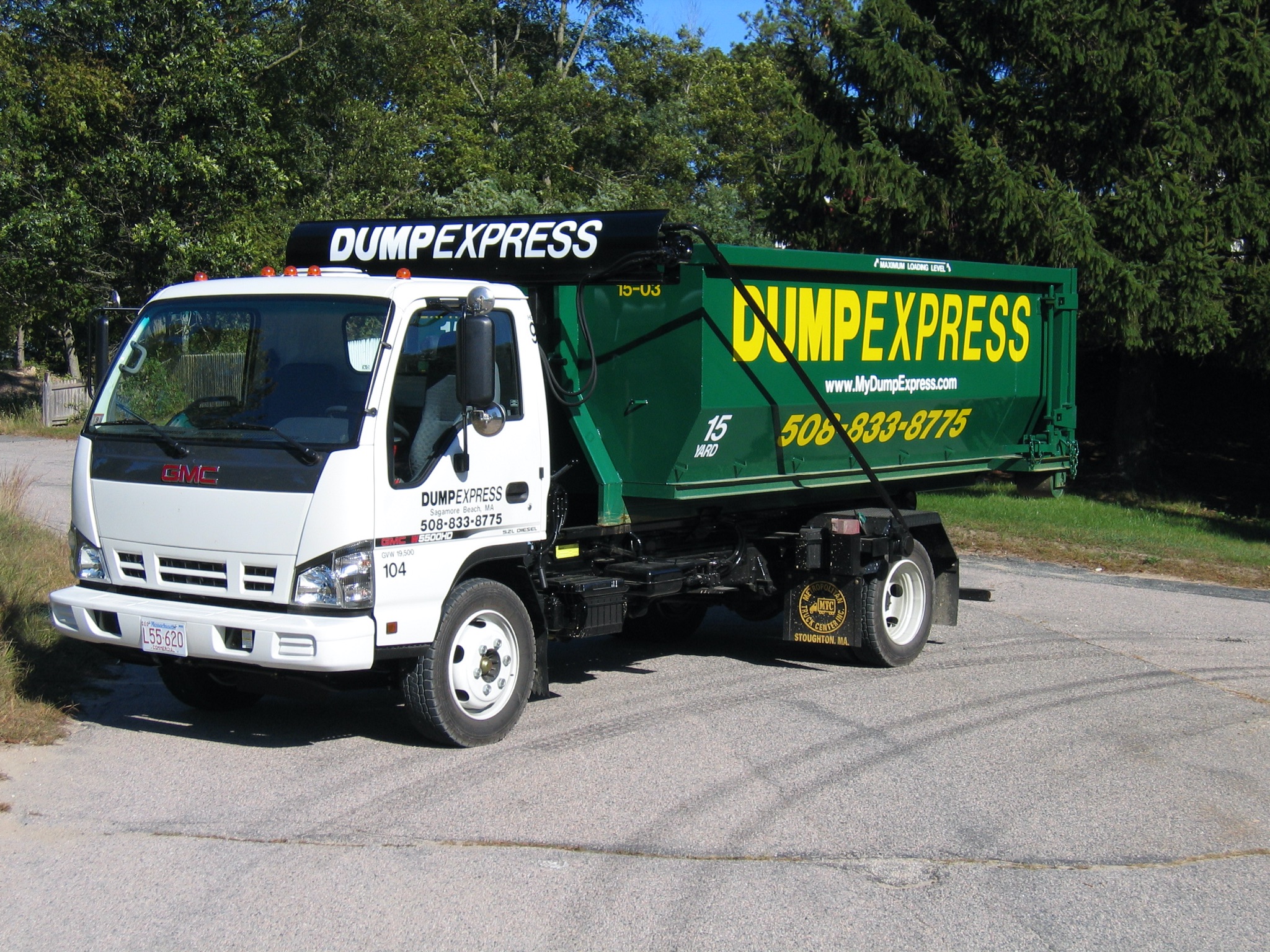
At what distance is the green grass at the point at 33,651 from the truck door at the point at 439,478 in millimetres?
2188

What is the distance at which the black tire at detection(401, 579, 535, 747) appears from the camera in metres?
6.70

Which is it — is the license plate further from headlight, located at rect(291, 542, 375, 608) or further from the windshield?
the windshield

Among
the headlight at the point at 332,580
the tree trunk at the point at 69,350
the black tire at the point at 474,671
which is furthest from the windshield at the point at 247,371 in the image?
the tree trunk at the point at 69,350

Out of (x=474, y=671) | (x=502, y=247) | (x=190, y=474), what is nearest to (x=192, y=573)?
(x=190, y=474)

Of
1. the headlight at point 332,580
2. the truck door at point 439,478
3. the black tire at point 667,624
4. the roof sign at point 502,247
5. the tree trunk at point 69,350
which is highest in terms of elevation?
the tree trunk at point 69,350

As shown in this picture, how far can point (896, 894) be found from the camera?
514 cm

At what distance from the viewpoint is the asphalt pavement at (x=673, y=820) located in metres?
4.79

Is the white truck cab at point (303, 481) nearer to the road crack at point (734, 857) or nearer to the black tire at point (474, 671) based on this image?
the black tire at point (474, 671)

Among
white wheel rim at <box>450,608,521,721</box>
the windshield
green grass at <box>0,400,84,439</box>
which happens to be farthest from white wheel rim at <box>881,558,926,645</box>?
green grass at <box>0,400,84,439</box>

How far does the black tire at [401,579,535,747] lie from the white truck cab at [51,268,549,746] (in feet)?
0.06

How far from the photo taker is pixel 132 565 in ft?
22.0

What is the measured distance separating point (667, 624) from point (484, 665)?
11.5 ft

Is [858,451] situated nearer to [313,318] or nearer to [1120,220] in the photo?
[313,318]

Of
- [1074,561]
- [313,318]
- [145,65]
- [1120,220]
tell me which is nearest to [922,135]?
[1120,220]
